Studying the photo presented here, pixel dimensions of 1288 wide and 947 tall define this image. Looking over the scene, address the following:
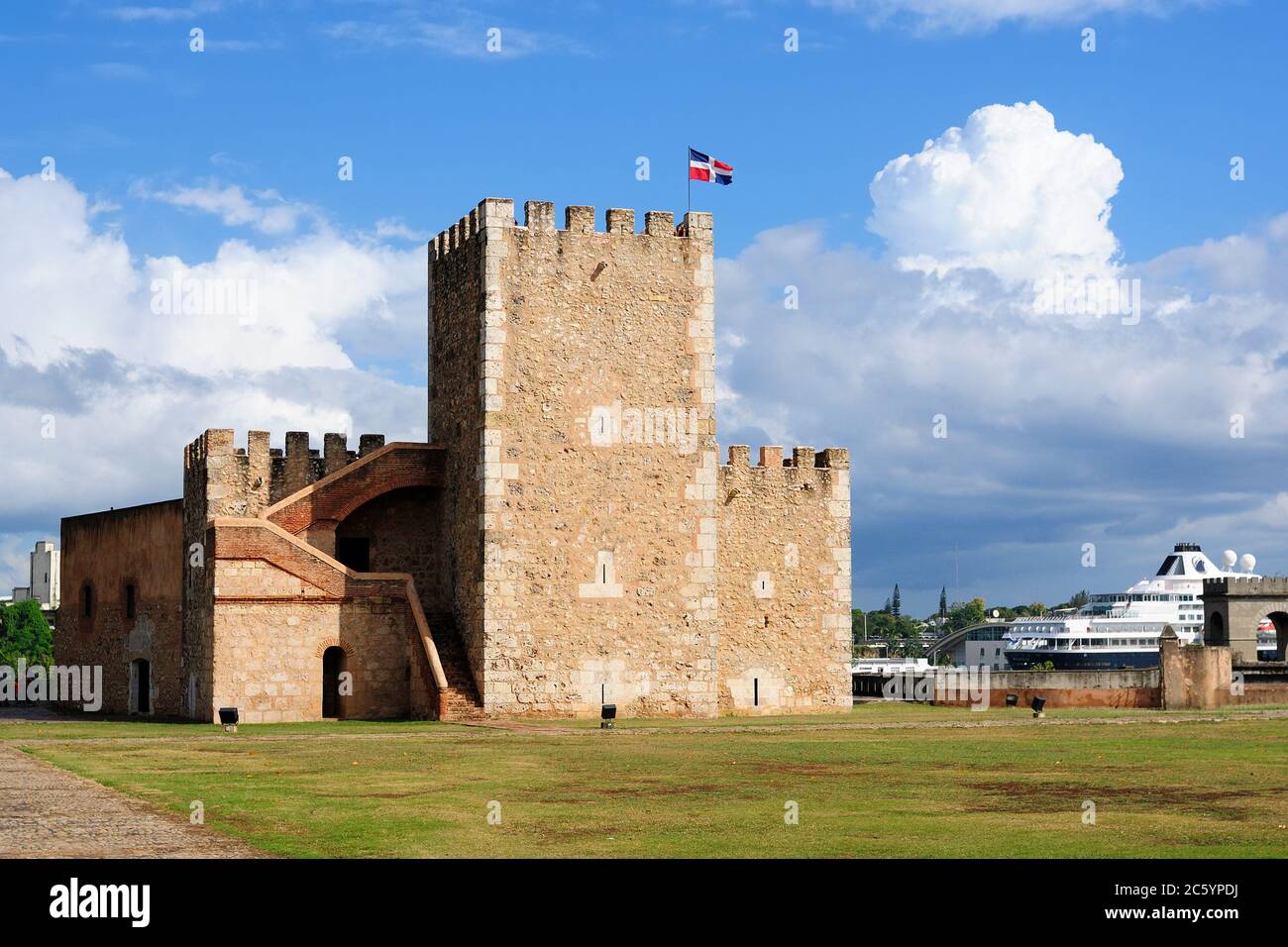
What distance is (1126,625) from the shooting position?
122 metres

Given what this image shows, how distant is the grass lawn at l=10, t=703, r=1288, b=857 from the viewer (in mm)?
15375

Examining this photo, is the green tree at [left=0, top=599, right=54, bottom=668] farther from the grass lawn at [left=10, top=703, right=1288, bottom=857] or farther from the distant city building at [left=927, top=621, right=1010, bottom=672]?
the grass lawn at [left=10, top=703, right=1288, bottom=857]

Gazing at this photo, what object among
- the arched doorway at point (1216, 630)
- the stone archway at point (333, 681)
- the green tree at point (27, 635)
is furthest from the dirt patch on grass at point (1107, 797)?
the green tree at point (27, 635)

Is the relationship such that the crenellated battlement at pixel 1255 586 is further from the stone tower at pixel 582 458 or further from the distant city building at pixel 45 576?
the distant city building at pixel 45 576

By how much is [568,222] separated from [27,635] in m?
74.0

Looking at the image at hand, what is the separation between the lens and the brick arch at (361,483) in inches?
1624

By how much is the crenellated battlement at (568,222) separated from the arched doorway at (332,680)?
35.6ft

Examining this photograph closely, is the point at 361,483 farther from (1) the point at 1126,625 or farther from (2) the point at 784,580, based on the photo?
(1) the point at 1126,625

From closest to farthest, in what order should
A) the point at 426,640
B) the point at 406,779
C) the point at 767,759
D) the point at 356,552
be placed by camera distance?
the point at 406,779, the point at 767,759, the point at 426,640, the point at 356,552

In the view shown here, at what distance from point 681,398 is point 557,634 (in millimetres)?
6819
